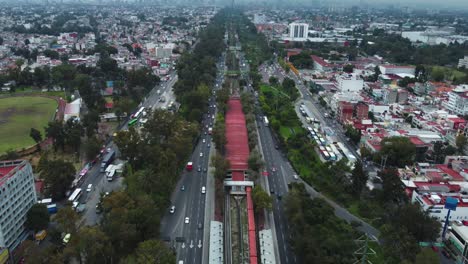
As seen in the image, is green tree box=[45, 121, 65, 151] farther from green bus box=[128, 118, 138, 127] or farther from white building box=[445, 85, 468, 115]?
white building box=[445, 85, 468, 115]

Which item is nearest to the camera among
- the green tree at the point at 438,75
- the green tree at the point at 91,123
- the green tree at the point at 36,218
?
the green tree at the point at 36,218

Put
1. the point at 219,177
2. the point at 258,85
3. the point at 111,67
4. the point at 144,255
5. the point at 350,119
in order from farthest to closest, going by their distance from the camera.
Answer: the point at 111,67, the point at 258,85, the point at 350,119, the point at 219,177, the point at 144,255

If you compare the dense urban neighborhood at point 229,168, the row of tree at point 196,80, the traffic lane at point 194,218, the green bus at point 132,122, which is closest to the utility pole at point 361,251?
the dense urban neighborhood at point 229,168

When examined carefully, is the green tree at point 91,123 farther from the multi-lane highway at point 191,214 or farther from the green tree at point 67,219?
the green tree at point 67,219

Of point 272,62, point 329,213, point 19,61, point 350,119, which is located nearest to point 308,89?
point 350,119

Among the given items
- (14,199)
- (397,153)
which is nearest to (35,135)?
(14,199)

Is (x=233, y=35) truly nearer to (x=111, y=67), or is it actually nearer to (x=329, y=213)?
(x=111, y=67)

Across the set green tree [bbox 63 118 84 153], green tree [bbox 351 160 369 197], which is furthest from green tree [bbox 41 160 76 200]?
green tree [bbox 351 160 369 197]
